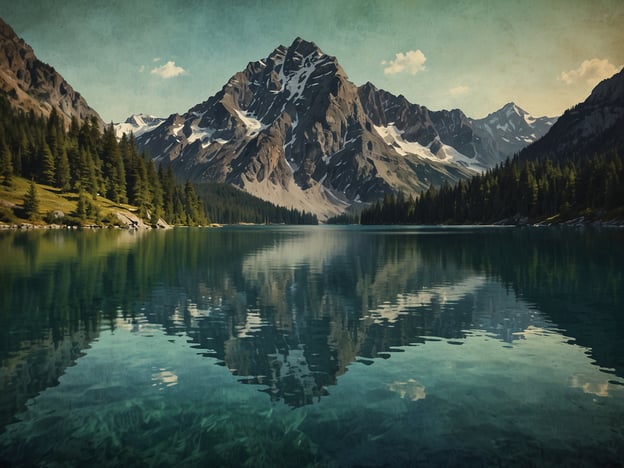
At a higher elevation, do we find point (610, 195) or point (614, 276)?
point (610, 195)

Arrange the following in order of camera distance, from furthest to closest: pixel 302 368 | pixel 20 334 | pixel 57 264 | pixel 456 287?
pixel 57 264 < pixel 456 287 < pixel 20 334 < pixel 302 368

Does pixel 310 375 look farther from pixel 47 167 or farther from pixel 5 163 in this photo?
pixel 47 167

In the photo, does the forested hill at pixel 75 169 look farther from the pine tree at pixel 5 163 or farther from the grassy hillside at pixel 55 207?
the grassy hillside at pixel 55 207

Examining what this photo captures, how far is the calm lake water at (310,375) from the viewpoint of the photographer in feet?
37.6

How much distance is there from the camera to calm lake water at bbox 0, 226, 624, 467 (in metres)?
11.5

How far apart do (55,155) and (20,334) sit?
157m

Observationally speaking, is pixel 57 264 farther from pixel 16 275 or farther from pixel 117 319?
pixel 117 319

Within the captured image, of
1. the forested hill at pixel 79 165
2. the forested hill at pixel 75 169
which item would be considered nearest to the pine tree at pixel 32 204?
the forested hill at pixel 75 169

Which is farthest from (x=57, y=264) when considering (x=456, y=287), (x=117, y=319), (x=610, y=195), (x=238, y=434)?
(x=610, y=195)

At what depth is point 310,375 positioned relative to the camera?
17.0 m

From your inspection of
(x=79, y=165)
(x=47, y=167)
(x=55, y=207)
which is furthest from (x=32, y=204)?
(x=79, y=165)

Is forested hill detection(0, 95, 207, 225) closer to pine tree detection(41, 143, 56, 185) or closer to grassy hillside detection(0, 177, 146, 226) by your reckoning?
pine tree detection(41, 143, 56, 185)

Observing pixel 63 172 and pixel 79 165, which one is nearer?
pixel 63 172

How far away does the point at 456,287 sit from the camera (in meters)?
38.2
